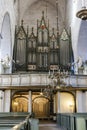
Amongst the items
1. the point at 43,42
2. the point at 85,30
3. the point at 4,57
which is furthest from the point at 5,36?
the point at 85,30

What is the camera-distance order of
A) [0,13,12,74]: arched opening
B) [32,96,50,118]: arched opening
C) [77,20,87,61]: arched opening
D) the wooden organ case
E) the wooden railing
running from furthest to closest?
[32,96,50,118]: arched opening
the wooden organ case
[77,20,87,61]: arched opening
[0,13,12,74]: arched opening
the wooden railing

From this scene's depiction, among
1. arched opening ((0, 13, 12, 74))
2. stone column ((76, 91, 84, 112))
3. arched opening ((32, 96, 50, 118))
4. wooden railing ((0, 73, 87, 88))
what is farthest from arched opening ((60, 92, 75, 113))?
arched opening ((0, 13, 12, 74))

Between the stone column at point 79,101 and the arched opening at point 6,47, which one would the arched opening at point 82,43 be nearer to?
the stone column at point 79,101


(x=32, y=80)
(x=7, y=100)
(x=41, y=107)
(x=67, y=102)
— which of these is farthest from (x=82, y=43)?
(x=7, y=100)

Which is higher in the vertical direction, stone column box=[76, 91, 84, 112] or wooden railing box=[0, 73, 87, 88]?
wooden railing box=[0, 73, 87, 88]

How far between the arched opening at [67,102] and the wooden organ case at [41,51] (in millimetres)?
3282

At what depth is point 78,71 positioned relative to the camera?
22.6 m

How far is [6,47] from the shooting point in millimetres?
23156

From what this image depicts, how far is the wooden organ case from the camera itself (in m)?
23.9

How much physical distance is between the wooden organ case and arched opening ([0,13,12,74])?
1.19 metres

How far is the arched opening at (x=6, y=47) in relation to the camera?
71.3ft

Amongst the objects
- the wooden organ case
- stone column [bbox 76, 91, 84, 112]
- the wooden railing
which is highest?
the wooden organ case

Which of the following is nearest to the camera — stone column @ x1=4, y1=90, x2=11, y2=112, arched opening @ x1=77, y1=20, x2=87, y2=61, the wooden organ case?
stone column @ x1=4, y1=90, x2=11, y2=112

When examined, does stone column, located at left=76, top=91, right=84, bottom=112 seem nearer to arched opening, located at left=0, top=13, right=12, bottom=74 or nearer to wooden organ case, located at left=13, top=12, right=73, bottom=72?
wooden organ case, located at left=13, top=12, right=73, bottom=72
